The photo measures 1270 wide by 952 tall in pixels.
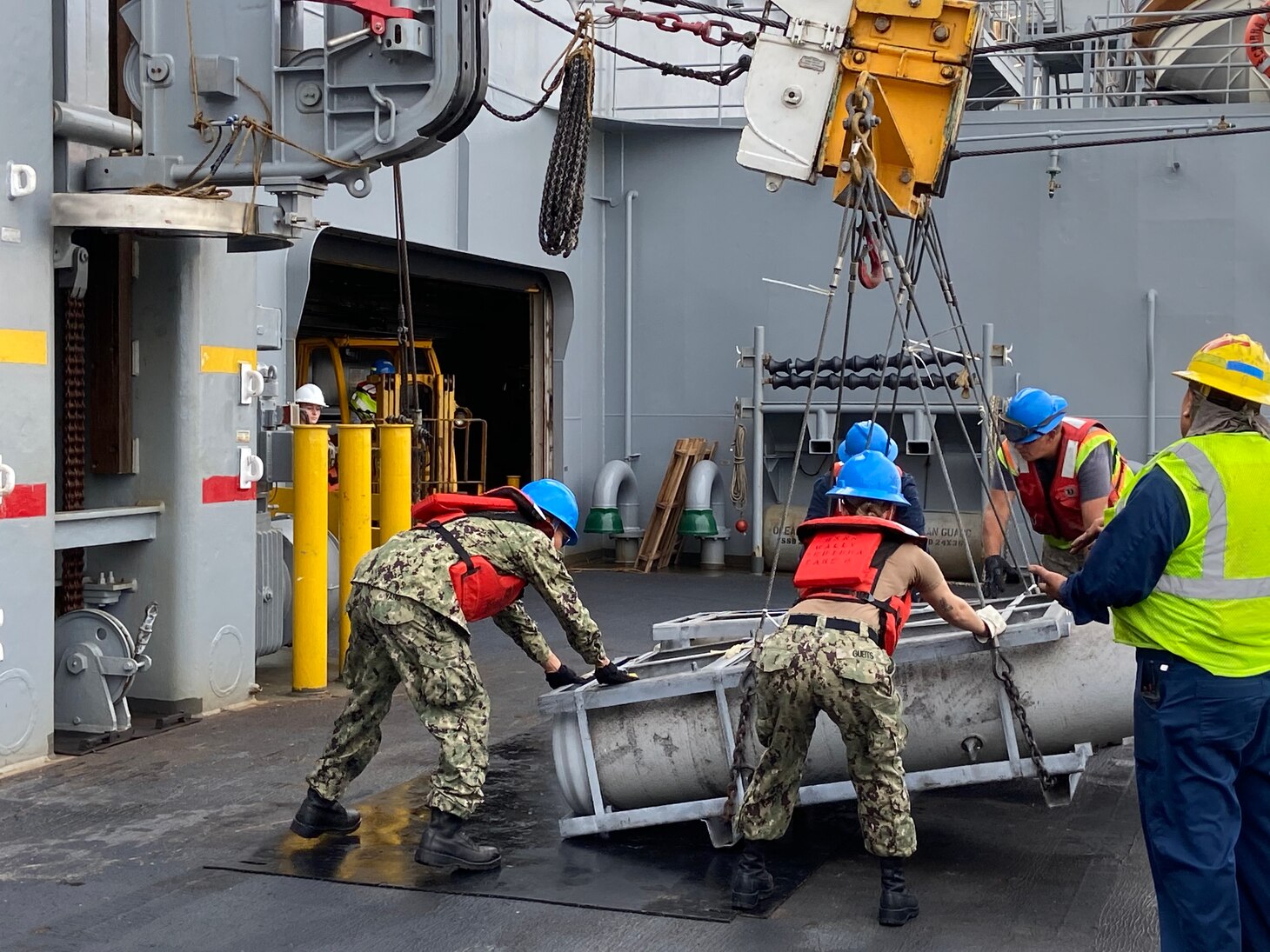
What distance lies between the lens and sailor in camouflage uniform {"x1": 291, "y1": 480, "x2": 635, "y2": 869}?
5676 millimetres

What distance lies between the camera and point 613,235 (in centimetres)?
1667

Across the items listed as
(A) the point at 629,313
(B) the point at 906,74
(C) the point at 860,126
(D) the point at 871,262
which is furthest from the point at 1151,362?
(C) the point at 860,126

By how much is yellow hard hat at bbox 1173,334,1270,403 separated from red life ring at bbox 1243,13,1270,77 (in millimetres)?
11821

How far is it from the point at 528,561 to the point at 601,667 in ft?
1.75

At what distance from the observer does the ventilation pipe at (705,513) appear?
15781mm

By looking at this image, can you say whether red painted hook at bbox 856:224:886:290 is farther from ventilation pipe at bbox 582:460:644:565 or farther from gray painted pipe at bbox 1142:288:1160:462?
ventilation pipe at bbox 582:460:644:565

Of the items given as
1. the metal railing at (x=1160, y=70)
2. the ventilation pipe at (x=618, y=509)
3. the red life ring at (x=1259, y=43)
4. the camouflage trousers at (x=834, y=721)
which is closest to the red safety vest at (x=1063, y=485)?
the camouflage trousers at (x=834, y=721)

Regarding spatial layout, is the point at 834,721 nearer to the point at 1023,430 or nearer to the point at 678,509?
the point at 1023,430

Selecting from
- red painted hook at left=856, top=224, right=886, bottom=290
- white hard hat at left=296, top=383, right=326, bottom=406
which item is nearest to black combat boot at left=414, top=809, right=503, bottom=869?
red painted hook at left=856, top=224, right=886, bottom=290

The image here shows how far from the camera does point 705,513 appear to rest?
15.8m

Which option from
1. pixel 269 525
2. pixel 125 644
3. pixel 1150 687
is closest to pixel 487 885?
pixel 1150 687

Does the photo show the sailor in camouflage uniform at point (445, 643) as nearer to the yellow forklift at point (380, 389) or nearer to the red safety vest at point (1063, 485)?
the red safety vest at point (1063, 485)

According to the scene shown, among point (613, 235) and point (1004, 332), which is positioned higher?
point (613, 235)

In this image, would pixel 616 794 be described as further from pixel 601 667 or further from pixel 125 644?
pixel 125 644
